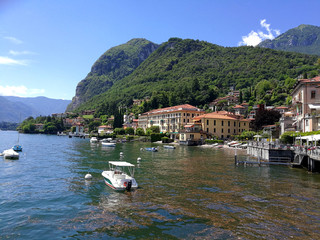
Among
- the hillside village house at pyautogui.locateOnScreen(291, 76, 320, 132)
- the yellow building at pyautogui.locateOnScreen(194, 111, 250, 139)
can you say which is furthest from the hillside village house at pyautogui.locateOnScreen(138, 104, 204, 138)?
the hillside village house at pyautogui.locateOnScreen(291, 76, 320, 132)

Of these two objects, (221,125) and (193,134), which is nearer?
(193,134)

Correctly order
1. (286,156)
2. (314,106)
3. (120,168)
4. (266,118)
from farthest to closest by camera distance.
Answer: (266,118), (314,106), (286,156), (120,168)

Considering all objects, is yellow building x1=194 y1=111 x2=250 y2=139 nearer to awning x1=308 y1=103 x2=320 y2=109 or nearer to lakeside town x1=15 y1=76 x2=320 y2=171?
lakeside town x1=15 y1=76 x2=320 y2=171

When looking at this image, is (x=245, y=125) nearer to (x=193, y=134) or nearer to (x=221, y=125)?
(x=221, y=125)

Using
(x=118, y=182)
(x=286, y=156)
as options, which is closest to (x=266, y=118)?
(x=286, y=156)

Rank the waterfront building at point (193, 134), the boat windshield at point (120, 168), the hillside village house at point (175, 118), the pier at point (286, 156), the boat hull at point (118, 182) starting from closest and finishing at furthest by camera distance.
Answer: the boat hull at point (118, 182) < the boat windshield at point (120, 168) < the pier at point (286, 156) < the waterfront building at point (193, 134) < the hillside village house at point (175, 118)

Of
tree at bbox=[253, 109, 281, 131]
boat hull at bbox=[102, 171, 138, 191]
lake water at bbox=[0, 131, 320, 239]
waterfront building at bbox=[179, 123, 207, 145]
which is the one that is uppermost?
tree at bbox=[253, 109, 281, 131]

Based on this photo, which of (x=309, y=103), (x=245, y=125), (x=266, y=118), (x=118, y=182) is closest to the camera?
(x=118, y=182)

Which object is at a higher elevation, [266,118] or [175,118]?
[175,118]

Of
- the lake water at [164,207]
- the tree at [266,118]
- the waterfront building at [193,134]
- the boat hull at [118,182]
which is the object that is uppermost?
the tree at [266,118]

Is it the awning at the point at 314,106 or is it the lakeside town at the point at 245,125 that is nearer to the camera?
the lakeside town at the point at 245,125

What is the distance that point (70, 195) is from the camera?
72.7 ft

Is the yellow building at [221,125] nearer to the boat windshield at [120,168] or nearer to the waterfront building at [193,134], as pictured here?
the waterfront building at [193,134]

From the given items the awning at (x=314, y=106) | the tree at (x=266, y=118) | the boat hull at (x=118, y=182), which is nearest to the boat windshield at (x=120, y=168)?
the boat hull at (x=118, y=182)
